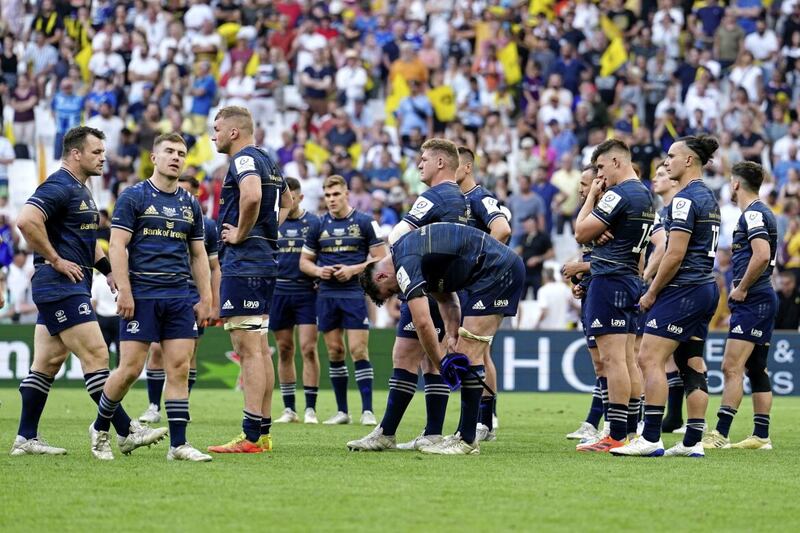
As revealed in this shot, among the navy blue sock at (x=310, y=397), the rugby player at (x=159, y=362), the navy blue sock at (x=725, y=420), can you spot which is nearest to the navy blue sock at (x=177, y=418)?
the rugby player at (x=159, y=362)

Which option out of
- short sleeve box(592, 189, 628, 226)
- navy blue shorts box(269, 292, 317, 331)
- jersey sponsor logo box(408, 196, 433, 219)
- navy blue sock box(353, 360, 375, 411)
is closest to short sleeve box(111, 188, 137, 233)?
jersey sponsor logo box(408, 196, 433, 219)

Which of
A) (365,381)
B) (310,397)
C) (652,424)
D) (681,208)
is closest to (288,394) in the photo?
(310,397)

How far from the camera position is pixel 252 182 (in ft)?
36.9

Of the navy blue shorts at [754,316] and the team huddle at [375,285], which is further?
the navy blue shorts at [754,316]

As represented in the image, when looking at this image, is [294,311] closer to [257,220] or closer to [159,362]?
[159,362]

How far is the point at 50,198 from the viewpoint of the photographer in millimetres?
11125

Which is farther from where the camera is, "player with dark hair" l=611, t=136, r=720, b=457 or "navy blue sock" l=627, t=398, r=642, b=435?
"navy blue sock" l=627, t=398, r=642, b=435

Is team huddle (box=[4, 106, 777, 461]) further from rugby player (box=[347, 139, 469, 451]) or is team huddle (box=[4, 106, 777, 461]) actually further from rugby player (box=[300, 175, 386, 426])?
rugby player (box=[300, 175, 386, 426])

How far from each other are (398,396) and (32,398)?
10.5 feet

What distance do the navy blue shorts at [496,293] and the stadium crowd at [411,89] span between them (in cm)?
1338

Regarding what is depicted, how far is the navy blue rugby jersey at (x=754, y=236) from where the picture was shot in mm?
12953

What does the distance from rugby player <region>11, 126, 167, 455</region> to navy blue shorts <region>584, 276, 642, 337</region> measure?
4009mm

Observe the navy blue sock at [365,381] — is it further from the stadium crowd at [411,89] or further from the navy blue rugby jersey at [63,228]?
the stadium crowd at [411,89]

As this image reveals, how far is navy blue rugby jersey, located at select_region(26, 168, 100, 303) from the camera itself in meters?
11.2
